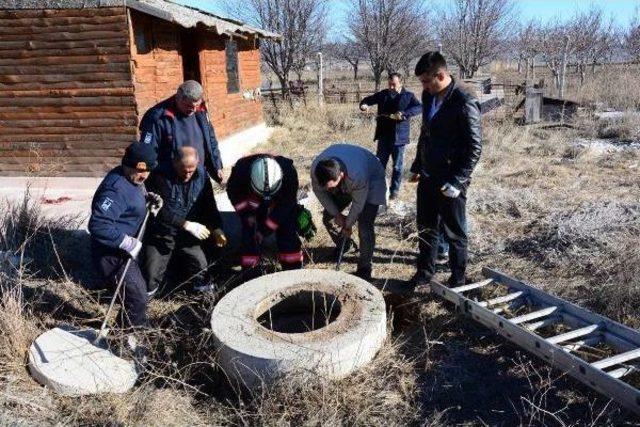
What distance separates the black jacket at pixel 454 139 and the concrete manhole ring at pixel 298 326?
1031 millimetres

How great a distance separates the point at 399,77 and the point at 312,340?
4515 mm

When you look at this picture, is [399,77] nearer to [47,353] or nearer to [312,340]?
[312,340]

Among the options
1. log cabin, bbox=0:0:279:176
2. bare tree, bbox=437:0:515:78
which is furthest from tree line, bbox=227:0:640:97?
log cabin, bbox=0:0:279:176

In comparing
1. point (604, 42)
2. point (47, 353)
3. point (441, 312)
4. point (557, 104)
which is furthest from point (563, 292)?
point (604, 42)

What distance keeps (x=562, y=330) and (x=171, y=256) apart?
3.12 m

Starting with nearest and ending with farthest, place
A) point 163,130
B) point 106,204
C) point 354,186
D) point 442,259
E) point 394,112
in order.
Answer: point 106,204 < point 354,186 < point 163,130 < point 442,259 < point 394,112

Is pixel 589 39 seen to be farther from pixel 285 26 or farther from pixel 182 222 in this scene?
pixel 182 222

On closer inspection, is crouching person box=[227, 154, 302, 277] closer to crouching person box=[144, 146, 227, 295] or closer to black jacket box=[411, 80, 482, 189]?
crouching person box=[144, 146, 227, 295]

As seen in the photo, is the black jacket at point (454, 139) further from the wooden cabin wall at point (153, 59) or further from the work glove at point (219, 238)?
the wooden cabin wall at point (153, 59)

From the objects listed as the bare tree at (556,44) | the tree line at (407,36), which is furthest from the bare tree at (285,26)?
the bare tree at (556,44)

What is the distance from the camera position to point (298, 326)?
4.23 metres

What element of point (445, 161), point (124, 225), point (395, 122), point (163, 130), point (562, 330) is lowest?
point (562, 330)

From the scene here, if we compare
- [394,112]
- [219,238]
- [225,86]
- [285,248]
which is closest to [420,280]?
[285,248]

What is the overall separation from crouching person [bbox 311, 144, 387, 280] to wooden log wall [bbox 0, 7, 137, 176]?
13.8ft
